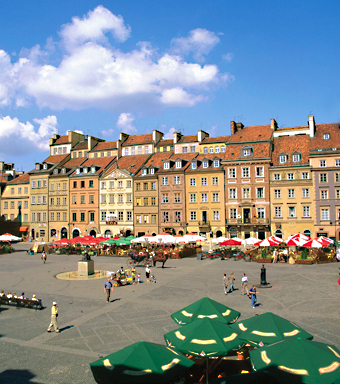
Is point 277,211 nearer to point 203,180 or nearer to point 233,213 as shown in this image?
point 233,213

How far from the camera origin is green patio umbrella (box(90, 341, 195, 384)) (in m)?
8.40

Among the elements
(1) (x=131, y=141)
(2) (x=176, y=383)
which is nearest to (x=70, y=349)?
(2) (x=176, y=383)

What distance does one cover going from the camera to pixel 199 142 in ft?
198

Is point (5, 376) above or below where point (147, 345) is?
below

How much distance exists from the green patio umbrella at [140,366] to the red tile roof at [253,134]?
5011cm

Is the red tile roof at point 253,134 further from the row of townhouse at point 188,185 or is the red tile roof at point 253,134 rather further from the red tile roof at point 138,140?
the red tile roof at point 138,140

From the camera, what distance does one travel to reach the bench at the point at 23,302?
1967cm

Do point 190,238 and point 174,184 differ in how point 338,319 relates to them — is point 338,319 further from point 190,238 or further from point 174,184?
point 174,184

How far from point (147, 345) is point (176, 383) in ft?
5.01

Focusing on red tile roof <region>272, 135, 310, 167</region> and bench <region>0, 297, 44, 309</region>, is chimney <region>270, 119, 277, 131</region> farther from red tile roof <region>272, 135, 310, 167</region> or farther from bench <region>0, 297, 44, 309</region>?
bench <region>0, 297, 44, 309</region>

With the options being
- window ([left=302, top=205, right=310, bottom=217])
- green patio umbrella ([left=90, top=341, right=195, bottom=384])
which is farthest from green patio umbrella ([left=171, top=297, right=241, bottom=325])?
window ([left=302, top=205, right=310, bottom=217])

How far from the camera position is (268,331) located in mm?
10680

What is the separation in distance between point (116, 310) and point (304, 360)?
1257cm

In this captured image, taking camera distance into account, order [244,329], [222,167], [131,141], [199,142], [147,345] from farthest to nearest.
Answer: [131,141]
[199,142]
[222,167]
[244,329]
[147,345]
